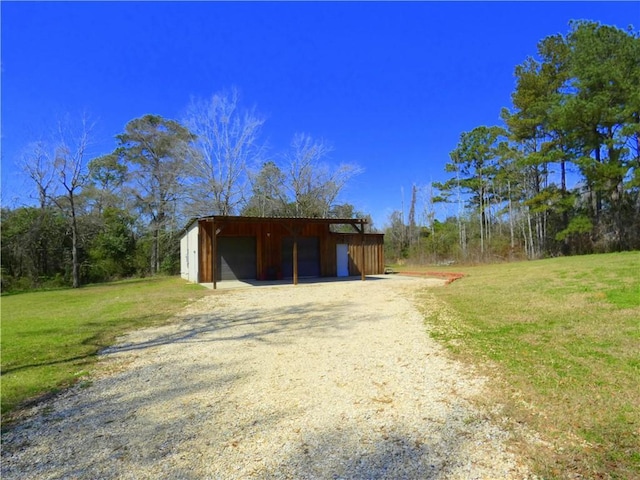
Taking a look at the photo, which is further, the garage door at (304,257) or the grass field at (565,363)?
the garage door at (304,257)

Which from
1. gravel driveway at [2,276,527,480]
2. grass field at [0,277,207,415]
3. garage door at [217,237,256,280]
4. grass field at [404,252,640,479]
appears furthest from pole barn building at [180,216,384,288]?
gravel driveway at [2,276,527,480]

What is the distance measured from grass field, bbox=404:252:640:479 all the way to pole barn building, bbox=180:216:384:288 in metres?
9.53

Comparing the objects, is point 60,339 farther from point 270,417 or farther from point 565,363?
point 565,363

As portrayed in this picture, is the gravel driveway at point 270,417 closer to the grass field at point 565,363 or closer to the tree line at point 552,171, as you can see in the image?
the grass field at point 565,363

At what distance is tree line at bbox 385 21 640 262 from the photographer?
826 inches

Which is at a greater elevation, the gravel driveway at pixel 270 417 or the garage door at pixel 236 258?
the garage door at pixel 236 258

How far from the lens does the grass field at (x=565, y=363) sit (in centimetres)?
237

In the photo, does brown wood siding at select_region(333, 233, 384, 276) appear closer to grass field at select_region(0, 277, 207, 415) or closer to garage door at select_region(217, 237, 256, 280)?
garage door at select_region(217, 237, 256, 280)

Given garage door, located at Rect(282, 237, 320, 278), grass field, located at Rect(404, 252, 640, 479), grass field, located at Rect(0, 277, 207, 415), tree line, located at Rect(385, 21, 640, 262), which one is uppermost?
tree line, located at Rect(385, 21, 640, 262)

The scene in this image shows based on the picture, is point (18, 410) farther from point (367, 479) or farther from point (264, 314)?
point (264, 314)

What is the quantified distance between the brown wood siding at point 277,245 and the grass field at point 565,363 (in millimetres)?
9911

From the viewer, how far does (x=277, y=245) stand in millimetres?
18344

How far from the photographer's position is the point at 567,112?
20.8 m

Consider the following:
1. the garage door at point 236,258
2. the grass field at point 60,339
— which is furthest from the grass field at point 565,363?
Result: the garage door at point 236,258
